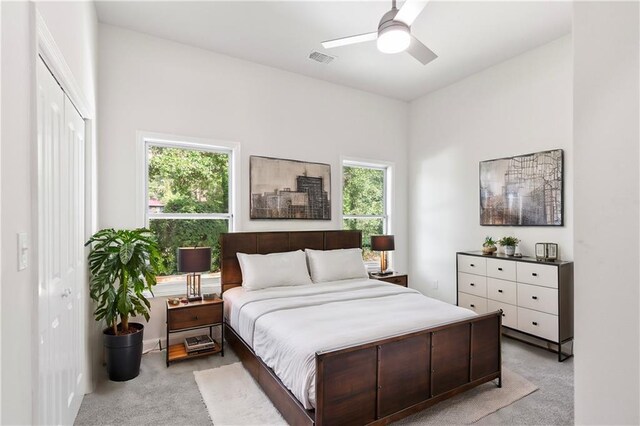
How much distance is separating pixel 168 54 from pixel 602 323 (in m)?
4.14

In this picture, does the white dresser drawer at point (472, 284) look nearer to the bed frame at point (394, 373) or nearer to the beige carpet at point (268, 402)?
the beige carpet at point (268, 402)

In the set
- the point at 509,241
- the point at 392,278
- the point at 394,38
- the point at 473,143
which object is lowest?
the point at 392,278

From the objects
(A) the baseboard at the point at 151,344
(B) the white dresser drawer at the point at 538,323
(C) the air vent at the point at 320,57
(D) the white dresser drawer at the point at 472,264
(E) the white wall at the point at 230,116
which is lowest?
(A) the baseboard at the point at 151,344

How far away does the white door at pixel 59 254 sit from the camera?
1572 mm

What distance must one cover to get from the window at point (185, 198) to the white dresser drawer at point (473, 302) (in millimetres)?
2972

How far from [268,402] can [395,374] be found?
0.97 metres

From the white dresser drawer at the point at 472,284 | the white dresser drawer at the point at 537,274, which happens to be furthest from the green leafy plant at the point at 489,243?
the white dresser drawer at the point at 537,274

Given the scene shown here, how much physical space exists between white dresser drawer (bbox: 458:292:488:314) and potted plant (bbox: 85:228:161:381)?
11.4 feet

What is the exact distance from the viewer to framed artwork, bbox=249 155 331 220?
409 cm

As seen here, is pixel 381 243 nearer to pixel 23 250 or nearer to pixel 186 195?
pixel 186 195

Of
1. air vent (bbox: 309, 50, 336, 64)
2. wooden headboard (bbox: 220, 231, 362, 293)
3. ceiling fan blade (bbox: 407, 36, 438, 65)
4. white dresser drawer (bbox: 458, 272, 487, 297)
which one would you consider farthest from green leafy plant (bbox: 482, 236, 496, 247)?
air vent (bbox: 309, 50, 336, 64)

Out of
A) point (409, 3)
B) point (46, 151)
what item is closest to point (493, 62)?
point (409, 3)

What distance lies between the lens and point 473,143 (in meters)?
4.44

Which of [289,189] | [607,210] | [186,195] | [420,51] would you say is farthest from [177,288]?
[607,210]
